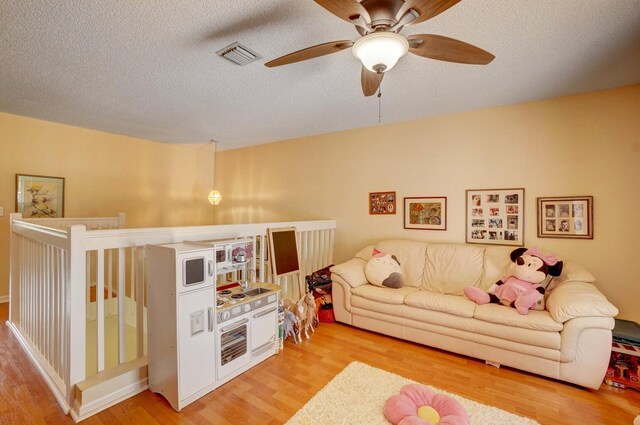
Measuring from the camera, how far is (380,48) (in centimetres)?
144

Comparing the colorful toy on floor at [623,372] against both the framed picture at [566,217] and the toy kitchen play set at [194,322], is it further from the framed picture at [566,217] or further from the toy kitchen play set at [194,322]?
the toy kitchen play set at [194,322]

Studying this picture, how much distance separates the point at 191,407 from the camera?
6.33 feet

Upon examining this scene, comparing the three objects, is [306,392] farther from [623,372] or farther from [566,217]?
[566,217]

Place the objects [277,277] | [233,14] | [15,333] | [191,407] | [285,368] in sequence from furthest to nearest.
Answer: [277,277]
[15,333]
[285,368]
[191,407]
[233,14]

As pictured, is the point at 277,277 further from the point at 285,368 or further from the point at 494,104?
the point at 494,104

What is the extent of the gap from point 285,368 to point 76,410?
138cm

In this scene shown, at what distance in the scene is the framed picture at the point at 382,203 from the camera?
3906 millimetres

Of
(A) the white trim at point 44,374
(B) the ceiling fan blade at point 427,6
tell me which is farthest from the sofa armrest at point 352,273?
(B) the ceiling fan blade at point 427,6

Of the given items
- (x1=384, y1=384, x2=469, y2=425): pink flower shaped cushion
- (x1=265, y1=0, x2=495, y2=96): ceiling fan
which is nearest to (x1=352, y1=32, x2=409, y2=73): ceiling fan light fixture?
(x1=265, y1=0, x2=495, y2=96): ceiling fan

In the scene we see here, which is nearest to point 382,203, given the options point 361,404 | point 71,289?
point 361,404

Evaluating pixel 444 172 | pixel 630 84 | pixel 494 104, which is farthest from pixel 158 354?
pixel 630 84

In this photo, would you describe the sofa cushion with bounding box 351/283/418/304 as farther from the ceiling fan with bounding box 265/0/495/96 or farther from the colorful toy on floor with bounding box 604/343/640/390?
the ceiling fan with bounding box 265/0/495/96

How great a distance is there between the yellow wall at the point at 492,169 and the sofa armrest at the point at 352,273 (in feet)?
2.55

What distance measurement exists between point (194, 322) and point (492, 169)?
11.0 ft
